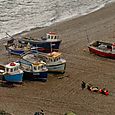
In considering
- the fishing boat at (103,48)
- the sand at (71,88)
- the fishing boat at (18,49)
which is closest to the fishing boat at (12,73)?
the sand at (71,88)

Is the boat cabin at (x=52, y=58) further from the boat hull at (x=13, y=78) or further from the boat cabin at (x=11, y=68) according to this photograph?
the boat hull at (x=13, y=78)

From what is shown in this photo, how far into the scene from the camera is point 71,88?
121 ft

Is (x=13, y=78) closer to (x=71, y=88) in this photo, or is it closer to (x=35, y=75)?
(x=35, y=75)

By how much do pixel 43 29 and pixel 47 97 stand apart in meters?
23.8

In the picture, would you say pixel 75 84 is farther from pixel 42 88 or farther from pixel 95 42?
pixel 95 42

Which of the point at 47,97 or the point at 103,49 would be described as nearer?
the point at 47,97

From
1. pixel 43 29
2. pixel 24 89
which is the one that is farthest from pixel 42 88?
A: pixel 43 29

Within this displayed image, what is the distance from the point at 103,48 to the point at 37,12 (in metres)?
28.7

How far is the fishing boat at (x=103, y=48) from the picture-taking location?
44594 millimetres

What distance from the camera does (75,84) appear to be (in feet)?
124

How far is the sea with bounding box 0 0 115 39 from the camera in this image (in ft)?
201

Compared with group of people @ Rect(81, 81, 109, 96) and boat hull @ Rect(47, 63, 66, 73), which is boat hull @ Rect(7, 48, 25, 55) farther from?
group of people @ Rect(81, 81, 109, 96)

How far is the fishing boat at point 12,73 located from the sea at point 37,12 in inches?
687

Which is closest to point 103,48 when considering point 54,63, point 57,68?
point 57,68
